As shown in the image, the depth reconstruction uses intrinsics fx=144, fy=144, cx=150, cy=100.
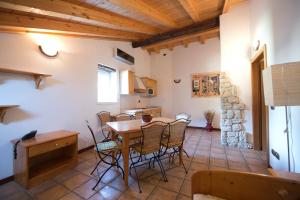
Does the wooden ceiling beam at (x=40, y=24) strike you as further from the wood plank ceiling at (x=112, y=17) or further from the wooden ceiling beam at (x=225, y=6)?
the wooden ceiling beam at (x=225, y=6)

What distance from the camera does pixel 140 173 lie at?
233 centimetres

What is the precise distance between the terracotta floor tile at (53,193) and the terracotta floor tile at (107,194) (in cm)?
43

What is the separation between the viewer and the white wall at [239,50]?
11.2 feet

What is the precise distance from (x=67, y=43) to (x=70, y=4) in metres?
0.93

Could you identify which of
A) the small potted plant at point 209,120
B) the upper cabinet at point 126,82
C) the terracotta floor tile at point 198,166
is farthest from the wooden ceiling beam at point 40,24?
the small potted plant at point 209,120

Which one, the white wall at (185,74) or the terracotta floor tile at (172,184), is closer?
the terracotta floor tile at (172,184)

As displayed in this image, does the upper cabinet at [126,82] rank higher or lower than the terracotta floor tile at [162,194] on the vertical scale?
higher

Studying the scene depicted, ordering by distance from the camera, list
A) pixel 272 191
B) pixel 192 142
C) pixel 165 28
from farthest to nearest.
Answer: pixel 165 28, pixel 192 142, pixel 272 191

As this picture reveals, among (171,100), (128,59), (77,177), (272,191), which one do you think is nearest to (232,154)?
(272,191)

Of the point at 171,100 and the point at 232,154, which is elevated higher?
the point at 171,100

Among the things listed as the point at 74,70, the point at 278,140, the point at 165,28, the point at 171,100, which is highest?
the point at 165,28

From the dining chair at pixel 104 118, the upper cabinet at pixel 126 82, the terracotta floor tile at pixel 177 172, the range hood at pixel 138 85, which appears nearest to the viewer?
the terracotta floor tile at pixel 177 172

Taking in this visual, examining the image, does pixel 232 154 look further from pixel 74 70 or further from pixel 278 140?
pixel 74 70

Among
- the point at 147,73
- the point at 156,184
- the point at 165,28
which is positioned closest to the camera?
the point at 156,184
